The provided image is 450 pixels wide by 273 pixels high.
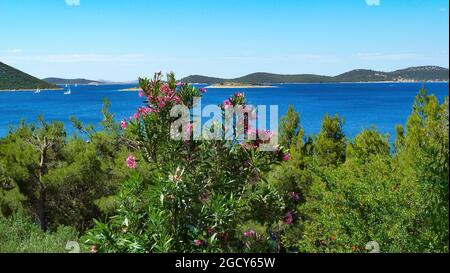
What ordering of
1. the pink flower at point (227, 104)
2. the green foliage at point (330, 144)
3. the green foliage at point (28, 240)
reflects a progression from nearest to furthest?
the pink flower at point (227, 104), the green foliage at point (28, 240), the green foliage at point (330, 144)

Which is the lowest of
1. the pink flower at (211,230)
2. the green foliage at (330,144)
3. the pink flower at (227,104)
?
the green foliage at (330,144)

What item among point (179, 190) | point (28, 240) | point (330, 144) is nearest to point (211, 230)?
point (179, 190)

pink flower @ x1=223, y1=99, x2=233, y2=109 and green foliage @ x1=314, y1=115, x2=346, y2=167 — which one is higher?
pink flower @ x1=223, y1=99, x2=233, y2=109

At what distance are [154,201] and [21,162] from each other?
8.68 meters

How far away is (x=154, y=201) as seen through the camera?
4.47 meters

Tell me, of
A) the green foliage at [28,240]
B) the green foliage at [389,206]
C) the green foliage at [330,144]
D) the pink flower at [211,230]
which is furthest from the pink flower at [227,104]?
the green foliage at [330,144]

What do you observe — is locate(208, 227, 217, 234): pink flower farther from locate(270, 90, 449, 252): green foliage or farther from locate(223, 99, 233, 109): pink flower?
locate(270, 90, 449, 252): green foliage

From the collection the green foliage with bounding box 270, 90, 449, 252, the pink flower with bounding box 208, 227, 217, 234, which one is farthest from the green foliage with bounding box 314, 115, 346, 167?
the pink flower with bounding box 208, 227, 217, 234

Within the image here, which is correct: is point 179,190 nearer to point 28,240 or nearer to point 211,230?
point 211,230

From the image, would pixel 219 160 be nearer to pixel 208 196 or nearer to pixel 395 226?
pixel 208 196

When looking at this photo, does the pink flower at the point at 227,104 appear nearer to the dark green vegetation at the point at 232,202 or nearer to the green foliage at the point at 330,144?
the dark green vegetation at the point at 232,202

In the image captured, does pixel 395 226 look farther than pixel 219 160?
Yes

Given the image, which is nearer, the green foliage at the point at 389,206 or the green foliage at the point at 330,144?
the green foliage at the point at 389,206
